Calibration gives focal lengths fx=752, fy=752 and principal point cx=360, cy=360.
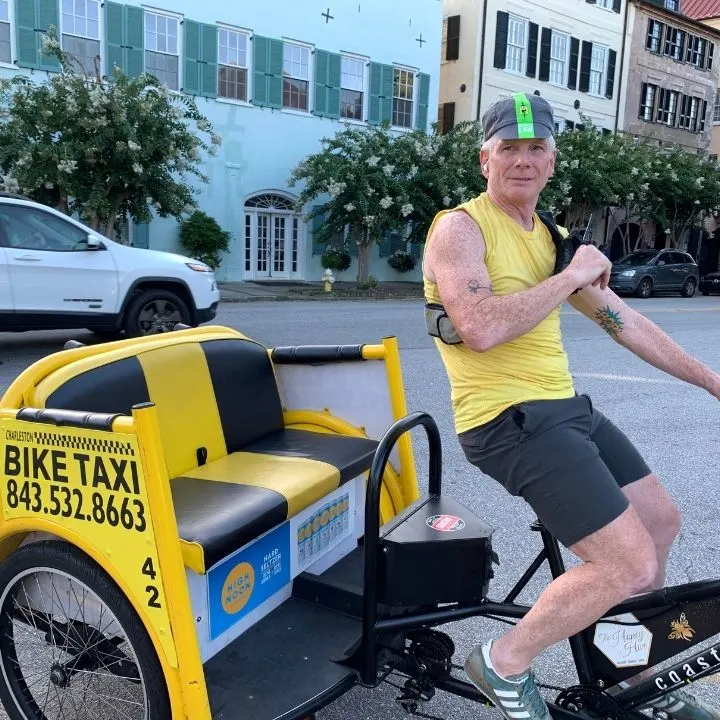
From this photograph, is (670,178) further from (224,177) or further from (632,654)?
(632,654)

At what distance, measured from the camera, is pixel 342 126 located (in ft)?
75.3

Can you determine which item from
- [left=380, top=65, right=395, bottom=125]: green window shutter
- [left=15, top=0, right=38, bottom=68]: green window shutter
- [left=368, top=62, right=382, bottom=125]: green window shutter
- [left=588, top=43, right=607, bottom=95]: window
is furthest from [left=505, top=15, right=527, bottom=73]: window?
[left=15, top=0, right=38, bottom=68]: green window shutter

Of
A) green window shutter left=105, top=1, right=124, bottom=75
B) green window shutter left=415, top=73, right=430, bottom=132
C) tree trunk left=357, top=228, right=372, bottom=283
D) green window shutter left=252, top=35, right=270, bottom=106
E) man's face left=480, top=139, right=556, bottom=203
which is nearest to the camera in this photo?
man's face left=480, top=139, right=556, bottom=203

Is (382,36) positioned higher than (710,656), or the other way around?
(382,36)

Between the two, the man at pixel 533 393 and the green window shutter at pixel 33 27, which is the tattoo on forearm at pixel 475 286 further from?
the green window shutter at pixel 33 27

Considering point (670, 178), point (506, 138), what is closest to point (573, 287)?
point (506, 138)

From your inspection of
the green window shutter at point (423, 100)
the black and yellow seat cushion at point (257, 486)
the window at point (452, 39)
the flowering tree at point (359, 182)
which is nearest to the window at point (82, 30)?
the flowering tree at point (359, 182)

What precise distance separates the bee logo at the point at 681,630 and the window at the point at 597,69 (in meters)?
32.5

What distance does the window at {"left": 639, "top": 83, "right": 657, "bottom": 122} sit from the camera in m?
33.8

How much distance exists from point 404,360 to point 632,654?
6.79m

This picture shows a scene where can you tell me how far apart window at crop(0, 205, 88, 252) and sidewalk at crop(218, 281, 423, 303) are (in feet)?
28.4

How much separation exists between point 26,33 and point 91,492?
18736 millimetres

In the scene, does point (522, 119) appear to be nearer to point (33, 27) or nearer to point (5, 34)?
point (33, 27)

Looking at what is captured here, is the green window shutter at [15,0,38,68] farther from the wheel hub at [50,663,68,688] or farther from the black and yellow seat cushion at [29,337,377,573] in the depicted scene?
the wheel hub at [50,663,68,688]
